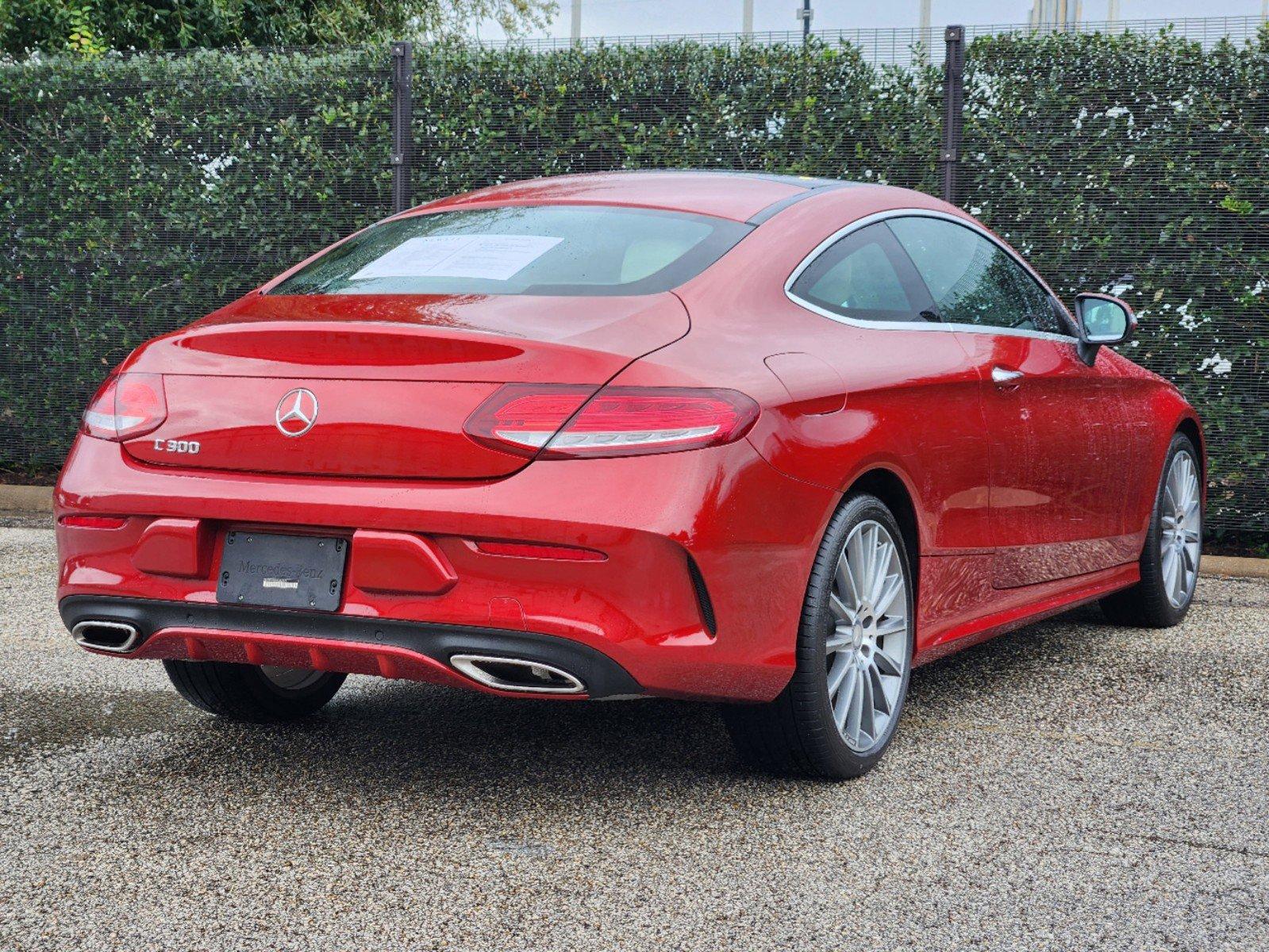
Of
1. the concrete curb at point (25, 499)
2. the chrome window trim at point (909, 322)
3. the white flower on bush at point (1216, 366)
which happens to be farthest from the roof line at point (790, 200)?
the concrete curb at point (25, 499)

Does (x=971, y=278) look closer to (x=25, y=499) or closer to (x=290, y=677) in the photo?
(x=290, y=677)

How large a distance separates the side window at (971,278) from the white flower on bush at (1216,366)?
2614 millimetres

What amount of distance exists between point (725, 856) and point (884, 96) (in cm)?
551

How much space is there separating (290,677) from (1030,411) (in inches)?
90.4

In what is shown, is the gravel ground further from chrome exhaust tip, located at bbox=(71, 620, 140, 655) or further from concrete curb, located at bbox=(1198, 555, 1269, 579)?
concrete curb, located at bbox=(1198, 555, 1269, 579)

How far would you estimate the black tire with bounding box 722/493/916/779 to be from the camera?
3428 millimetres

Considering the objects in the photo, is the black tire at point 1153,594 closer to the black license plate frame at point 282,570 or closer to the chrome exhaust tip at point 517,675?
the chrome exhaust tip at point 517,675

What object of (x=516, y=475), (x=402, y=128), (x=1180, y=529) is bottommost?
(x=1180, y=529)

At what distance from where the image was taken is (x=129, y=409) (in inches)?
135

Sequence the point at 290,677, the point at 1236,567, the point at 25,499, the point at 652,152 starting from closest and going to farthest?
the point at 290,677 < the point at 1236,567 < the point at 652,152 < the point at 25,499

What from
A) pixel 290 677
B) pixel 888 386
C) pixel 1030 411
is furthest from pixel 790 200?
pixel 290 677

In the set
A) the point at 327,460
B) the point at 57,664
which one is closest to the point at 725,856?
the point at 327,460

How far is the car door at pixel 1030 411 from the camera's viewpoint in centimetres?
437

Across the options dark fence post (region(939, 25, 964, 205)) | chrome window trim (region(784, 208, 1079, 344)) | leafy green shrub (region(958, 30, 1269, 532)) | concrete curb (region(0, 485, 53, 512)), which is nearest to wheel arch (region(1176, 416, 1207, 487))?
chrome window trim (region(784, 208, 1079, 344))
